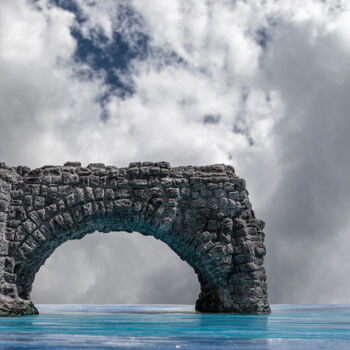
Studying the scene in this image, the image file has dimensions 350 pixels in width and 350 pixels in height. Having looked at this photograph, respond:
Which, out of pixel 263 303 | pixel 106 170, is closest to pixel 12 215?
pixel 106 170

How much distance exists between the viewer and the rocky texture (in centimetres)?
1277

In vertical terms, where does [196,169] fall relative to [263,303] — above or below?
above

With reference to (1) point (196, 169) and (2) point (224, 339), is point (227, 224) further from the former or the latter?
(2) point (224, 339)

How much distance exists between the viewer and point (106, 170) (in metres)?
13.2

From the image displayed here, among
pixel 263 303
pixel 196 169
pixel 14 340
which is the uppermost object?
pixel 196 169

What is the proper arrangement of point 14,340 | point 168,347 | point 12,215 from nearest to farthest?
point 168,347, point 14,340, point 12,215

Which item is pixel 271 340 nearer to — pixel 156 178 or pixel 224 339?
pixel 224 339

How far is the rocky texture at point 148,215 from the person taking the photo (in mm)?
12766

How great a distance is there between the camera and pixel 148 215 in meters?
12.9

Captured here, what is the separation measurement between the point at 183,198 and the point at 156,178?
33.5 inches

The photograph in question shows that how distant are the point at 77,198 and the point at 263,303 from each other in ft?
17.3

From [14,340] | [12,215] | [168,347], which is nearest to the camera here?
[168,347]

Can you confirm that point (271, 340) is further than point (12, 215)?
No

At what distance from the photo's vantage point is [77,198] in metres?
12.8
